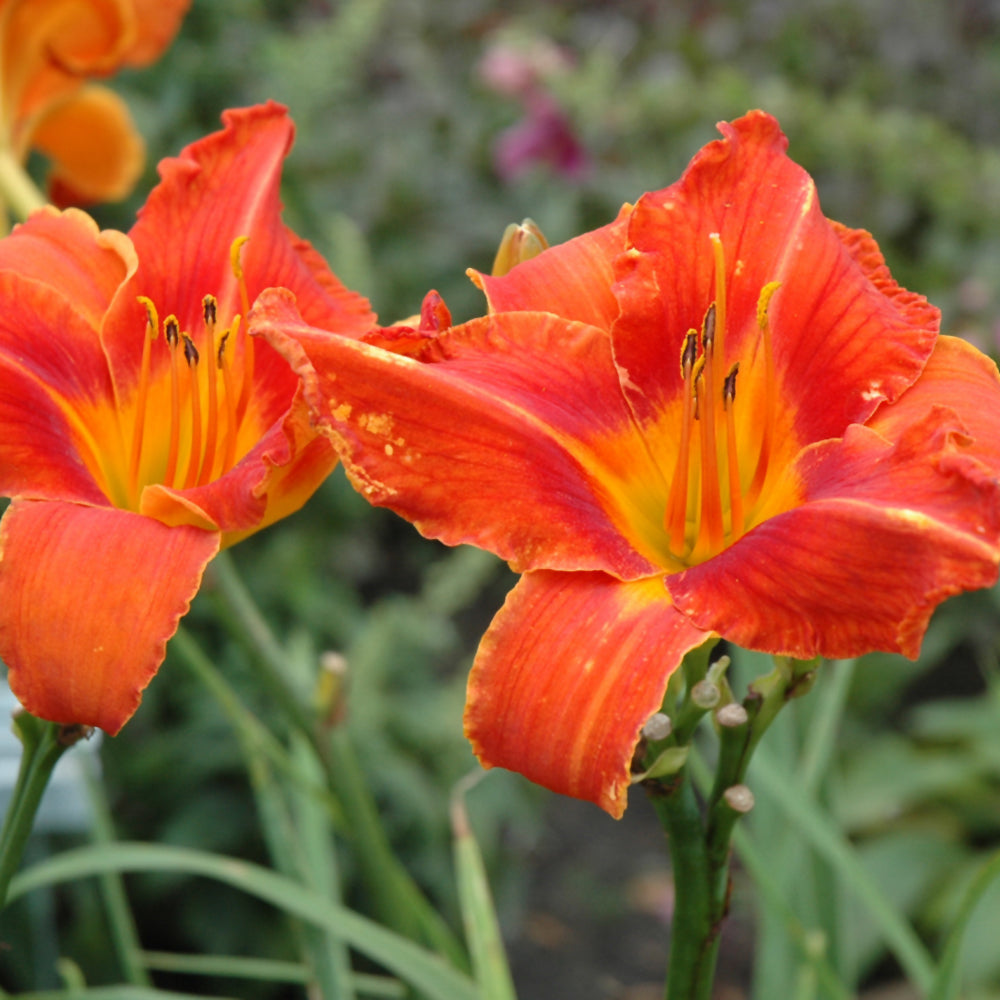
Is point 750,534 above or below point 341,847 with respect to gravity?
above

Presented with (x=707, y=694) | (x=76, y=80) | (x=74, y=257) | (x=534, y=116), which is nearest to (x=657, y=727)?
(x=707, y=694)

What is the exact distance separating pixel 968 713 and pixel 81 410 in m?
2.10

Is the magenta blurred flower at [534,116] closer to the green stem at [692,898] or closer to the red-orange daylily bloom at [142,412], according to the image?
the red-orange daylily bloom at [142,412]

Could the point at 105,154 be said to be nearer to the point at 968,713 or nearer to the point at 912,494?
the point at 912,494

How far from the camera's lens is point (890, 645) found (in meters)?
0.51

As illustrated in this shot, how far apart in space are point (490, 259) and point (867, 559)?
2.67 metres

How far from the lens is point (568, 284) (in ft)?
2.21

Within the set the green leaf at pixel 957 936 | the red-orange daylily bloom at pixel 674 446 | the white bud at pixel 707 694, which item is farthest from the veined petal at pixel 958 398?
the green leaf at pixel 957 936

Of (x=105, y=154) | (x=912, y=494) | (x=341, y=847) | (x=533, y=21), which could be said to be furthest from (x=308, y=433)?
(x=533, y=21)

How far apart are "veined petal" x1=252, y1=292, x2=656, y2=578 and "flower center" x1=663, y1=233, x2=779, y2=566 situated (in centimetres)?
5

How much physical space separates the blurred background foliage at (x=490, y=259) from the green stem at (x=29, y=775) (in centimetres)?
56

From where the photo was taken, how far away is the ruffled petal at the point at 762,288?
64 centimetres

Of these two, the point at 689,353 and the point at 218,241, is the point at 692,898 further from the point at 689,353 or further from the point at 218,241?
the point at 218,241

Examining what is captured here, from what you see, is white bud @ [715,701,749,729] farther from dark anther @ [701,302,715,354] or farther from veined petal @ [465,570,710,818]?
dark anther @ [701,302,715,354]
